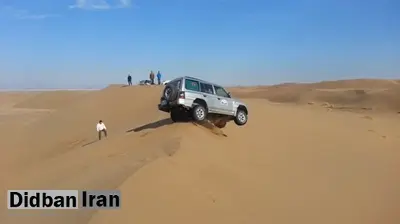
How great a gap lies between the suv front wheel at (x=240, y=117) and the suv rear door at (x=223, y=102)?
677mm

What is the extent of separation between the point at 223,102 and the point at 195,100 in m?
1.52

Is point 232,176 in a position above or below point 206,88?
below

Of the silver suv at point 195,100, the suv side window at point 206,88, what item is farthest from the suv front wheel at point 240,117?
the suv side window at point 206,88

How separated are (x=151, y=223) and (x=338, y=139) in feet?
47.1

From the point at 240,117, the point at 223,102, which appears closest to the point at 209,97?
the point at 223,102

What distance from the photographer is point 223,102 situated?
629 inches

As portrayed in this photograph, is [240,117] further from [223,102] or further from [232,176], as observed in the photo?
[232,176]

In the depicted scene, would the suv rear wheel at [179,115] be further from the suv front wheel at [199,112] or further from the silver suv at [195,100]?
the suv front wheel at [199,112]

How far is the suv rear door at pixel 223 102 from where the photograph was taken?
51.9 feet

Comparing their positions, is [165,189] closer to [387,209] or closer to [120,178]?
[120,178]

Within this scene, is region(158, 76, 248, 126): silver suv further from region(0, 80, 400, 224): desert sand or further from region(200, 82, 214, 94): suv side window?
region(0, 80, 400, 224): desert sand

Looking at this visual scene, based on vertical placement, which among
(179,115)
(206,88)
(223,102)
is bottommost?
(179,115)

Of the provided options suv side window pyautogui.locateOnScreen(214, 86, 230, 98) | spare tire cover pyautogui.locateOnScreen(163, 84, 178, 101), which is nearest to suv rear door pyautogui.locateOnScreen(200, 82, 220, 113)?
suv side window pyautogui.locateOnScreen(214, 86, 230, 98)

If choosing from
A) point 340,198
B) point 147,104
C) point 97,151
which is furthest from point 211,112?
point 147,104
